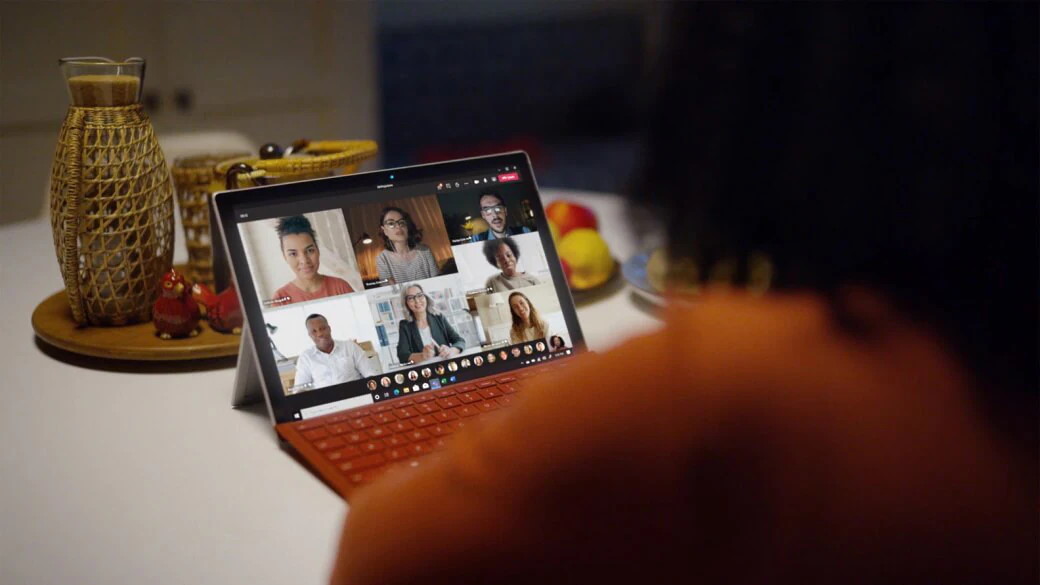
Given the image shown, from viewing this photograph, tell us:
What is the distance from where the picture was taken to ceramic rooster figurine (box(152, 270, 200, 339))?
97cm

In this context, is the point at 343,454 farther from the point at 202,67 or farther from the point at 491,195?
the point at 202,67

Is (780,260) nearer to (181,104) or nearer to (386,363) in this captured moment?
(386,363)

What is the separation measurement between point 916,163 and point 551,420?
21 centimetres

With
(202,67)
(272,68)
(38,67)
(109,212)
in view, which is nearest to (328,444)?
(109,212)

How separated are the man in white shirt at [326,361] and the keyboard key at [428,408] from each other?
60 mm

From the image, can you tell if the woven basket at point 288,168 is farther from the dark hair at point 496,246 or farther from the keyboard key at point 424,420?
the keyboard key at point 424,420

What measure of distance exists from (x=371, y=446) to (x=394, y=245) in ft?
0.76

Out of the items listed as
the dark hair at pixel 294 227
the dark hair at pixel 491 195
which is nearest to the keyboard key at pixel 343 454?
the dark hair at pixel 294 227

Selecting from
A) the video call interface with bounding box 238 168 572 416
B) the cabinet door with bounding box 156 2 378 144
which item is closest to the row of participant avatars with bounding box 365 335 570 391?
the video call interface with bounding box 238 168 572 416

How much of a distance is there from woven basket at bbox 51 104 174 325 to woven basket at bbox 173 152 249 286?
9 cm

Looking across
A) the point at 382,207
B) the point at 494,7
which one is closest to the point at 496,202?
the point at 382,207

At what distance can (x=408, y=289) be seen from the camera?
881mm

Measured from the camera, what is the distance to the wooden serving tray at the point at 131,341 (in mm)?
948

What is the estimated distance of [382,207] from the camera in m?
0.90
